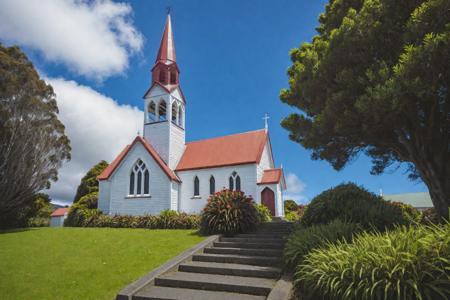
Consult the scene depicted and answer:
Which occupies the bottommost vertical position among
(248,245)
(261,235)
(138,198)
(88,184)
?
(248,245)

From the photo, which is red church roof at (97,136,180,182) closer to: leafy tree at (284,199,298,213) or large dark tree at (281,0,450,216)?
leafy tree at (284,199,298,213)

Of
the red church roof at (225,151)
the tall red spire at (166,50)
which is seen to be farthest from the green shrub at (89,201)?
the tall red spire at (166,50)

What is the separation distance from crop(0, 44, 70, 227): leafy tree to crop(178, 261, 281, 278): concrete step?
17585 millimetres

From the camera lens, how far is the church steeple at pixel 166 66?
1038 inches

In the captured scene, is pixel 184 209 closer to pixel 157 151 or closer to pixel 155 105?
pixel 157 151

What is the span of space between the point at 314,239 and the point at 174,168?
18.8m

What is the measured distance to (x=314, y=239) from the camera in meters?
7.13

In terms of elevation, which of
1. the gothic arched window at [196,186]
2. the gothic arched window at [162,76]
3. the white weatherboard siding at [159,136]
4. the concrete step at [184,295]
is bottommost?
the concrete step at [184,295]

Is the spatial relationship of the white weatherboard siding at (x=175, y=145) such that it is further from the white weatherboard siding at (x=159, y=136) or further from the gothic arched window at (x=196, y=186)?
the gothic arched window at (x=196, y=186)

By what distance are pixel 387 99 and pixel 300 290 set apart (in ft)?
17.9

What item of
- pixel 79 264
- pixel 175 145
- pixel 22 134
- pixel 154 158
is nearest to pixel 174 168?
pixel 175 145

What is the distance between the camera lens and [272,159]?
85.9 feet

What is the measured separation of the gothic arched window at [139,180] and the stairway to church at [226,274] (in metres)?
14.2

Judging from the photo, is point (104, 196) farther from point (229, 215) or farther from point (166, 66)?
point (229, 215)
